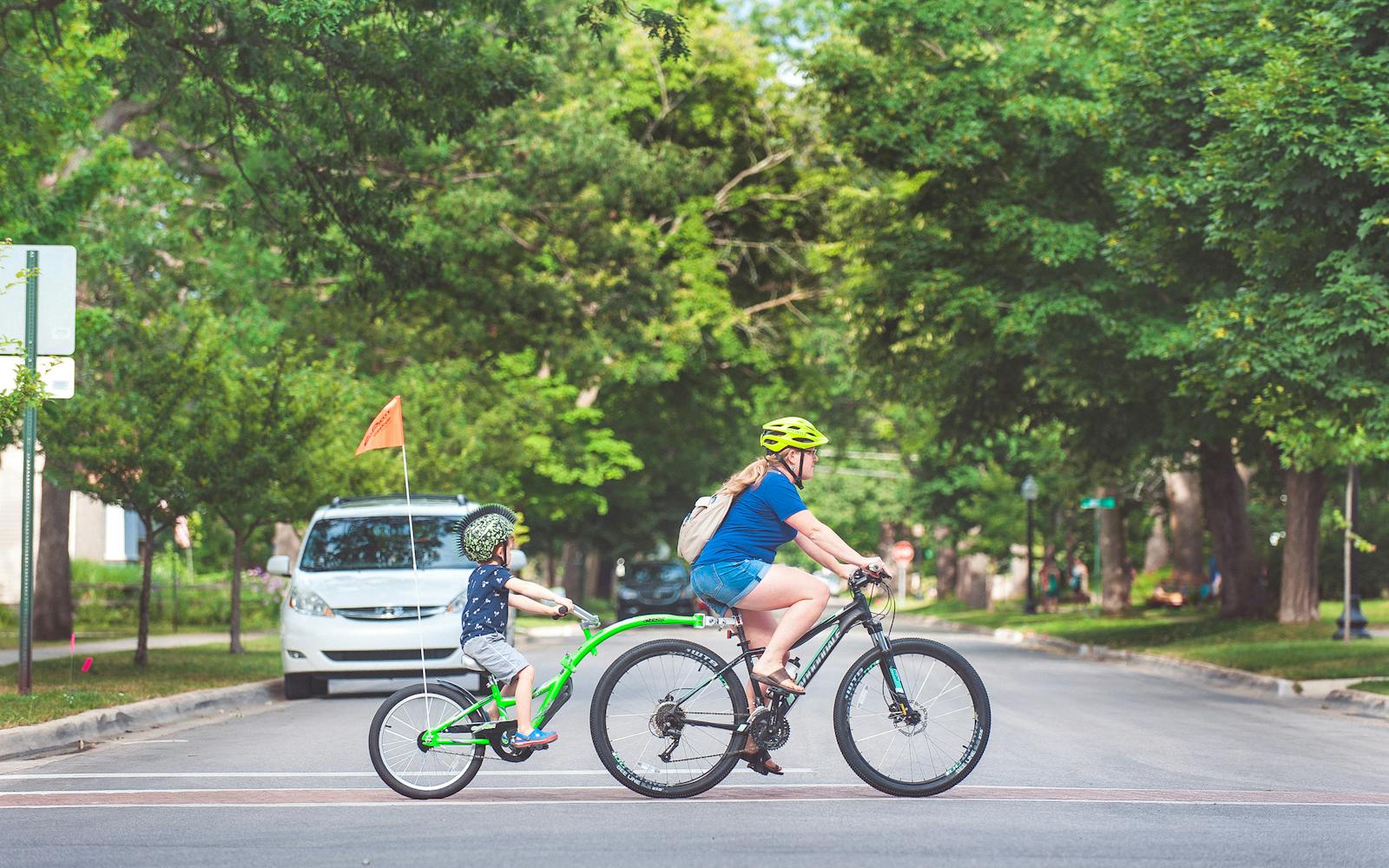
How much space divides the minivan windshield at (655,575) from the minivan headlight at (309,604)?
31.0 metres

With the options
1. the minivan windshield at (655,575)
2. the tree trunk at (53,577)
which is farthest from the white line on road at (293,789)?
A: the minivan windshield at (655,575)

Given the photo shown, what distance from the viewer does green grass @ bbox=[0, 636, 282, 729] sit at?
14.8 meters

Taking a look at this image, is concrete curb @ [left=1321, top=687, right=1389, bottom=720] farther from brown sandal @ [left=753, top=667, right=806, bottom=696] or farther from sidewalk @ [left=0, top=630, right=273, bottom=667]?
sidewalk @ [left=0, top=630, right=273, bottom=667]

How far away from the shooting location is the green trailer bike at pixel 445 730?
9.56 m

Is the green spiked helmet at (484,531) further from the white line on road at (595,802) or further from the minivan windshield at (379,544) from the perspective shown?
the minivan windshield at (379,544)

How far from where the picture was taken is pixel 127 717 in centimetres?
1510

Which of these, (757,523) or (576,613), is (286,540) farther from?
(757,523)

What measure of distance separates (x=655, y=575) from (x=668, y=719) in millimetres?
40355

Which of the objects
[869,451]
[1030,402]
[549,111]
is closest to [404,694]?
[1030,402]

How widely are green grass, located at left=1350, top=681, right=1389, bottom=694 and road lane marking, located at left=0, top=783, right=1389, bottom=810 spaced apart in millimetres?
9192

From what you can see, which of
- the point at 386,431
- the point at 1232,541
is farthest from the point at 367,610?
the point at 1232,541

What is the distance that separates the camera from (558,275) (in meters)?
36.4

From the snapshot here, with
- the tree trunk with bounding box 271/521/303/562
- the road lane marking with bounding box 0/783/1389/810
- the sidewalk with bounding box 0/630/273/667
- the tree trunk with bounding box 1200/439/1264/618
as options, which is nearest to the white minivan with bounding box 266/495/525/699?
the sidewalk with bounding box 0/630/273/667

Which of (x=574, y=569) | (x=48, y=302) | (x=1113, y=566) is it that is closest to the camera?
(x=48, y=302)
